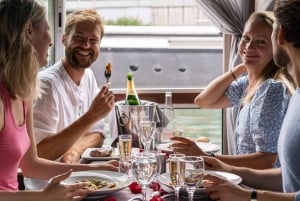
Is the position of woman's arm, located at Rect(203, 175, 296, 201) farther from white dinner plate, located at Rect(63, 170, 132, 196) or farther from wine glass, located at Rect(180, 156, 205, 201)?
white dinner plate, located at Rect(63, 170, 132, 196)

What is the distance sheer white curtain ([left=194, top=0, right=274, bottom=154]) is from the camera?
3176mm

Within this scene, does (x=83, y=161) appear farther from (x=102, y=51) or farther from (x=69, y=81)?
(x=102, y=51)

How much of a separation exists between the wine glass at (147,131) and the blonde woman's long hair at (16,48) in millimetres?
441

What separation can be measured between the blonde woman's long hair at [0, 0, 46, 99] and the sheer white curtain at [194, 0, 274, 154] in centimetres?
164

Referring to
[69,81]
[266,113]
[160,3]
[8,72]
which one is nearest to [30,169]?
[8,72]

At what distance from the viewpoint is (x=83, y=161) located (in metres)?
2.04

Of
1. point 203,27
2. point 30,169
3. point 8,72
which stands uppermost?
point 203,27

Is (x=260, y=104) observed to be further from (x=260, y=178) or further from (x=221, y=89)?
(x=221, y=89)

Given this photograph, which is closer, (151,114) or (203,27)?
(151,114)

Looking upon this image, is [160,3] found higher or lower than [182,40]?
higher

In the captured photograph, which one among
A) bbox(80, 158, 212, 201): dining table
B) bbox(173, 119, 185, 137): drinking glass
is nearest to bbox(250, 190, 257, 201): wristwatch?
bbox(80, 158, 212, 201): dining table

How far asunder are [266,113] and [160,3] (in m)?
1.77

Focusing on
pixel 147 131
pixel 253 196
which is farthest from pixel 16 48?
pixel 253 196

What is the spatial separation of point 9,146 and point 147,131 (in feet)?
1.69
